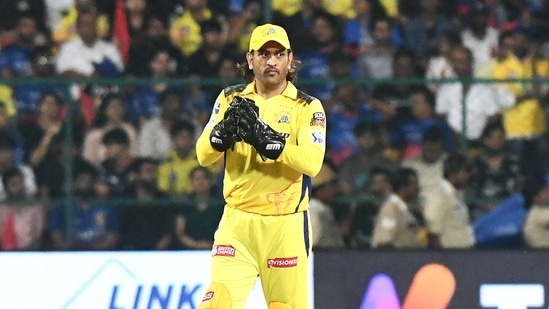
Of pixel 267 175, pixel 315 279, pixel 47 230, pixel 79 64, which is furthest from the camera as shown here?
pixel 79 64

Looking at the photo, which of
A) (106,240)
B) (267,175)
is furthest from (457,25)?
(267,175)

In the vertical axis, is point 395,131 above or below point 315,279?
above

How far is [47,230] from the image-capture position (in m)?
9.79

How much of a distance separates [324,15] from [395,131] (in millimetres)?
1827

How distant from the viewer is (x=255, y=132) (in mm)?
6352

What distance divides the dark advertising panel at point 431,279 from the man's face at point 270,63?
2.73 metres

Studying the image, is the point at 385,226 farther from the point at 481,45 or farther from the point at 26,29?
the point at 26,29

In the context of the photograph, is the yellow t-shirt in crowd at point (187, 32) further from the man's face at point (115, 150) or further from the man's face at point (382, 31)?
the man's face at point (382, 31)

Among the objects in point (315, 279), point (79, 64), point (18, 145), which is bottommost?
point (315, 279)

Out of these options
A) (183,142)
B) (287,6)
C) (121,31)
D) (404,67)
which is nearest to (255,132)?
(183,142)

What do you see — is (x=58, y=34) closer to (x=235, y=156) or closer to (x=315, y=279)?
(x=315, y=279)

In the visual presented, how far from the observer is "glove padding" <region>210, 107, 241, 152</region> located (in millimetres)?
6395

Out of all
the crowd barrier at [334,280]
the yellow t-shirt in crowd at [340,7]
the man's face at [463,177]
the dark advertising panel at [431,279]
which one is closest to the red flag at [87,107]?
the crowd barrier at [334,280]

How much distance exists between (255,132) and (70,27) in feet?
19.2
